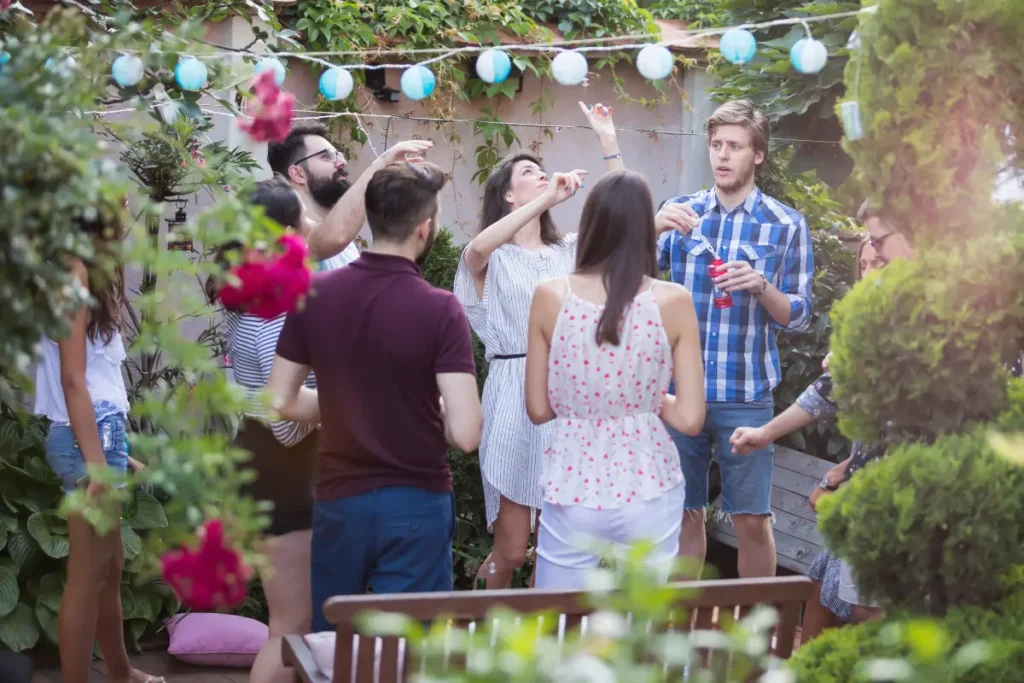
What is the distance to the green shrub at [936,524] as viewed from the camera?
2287mm

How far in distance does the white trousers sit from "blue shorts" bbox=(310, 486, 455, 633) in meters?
0.29

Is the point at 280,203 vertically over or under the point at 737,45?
under

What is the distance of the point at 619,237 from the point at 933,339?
0.85 m

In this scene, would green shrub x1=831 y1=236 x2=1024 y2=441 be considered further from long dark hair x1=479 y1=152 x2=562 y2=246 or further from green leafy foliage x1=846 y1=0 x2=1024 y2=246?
long dark hair x1=479 y1=152 x2=562 y2=246

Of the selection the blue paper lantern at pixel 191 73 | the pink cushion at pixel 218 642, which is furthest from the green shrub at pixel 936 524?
the pink cushion at pixel 218 642

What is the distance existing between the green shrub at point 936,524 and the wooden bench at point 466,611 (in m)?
0.17

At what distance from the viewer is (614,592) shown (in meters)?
1.30

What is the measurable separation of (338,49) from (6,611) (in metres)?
2.84

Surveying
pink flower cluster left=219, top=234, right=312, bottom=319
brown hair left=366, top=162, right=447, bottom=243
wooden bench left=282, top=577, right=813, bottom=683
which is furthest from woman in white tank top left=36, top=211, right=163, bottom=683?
pink flower cluster left=219, top=234, right=312, bottom=319

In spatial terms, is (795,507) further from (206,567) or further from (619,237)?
(206,567)

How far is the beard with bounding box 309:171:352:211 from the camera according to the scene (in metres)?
3.70

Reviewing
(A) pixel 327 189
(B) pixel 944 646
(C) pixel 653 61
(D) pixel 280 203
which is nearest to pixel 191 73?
(D) pixel 280 203

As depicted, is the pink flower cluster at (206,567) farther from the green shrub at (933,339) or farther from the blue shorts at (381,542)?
the green shrub at (933,339)

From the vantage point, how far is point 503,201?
4195 mm
